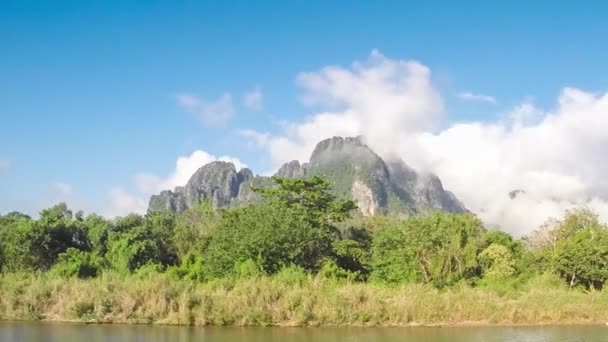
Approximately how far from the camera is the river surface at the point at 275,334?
21031mm

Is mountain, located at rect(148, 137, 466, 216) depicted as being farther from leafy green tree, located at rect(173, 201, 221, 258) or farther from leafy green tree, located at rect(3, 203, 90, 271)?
leafy green tree, located at rect(3, 203, 90, 271)

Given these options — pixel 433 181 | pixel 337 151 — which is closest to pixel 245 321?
pixel 337 151

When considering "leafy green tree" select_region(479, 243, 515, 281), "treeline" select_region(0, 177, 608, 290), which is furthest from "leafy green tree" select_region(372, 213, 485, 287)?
"leafy green tree" select_region(479, 243, 515, 281)

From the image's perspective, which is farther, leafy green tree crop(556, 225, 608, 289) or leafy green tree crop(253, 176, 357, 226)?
leafy green tree crop(253, 176, 357, 226)

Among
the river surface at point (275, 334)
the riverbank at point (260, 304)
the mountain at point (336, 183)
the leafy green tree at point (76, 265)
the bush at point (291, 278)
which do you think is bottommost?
the river surface at point (275, 334)

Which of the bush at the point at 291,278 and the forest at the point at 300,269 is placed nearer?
the forest at the point at 300,269

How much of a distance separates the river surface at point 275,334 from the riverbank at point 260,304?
1108 millimetres

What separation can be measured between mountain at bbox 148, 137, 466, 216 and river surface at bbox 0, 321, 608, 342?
9773cm

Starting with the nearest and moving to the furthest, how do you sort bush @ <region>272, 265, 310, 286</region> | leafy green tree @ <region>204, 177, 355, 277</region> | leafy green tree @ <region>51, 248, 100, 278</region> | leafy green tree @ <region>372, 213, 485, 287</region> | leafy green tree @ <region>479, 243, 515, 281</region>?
bush @ <region>272, 265, 310, 286</region>
leafy green tree @ <region>204, 177, 355, 277</region>
leafy green tree @ <region>51, 248, 100, 278</region>
leafy green tree @ <region>372, 213, 485, 287</region>
leafy green tree @ <region>479, 243, 515, 281</region>

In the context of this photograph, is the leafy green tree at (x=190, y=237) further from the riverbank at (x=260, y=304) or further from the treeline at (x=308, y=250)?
the riverbank at (x=260, y=304)

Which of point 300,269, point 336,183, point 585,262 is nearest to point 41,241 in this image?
point 300,269

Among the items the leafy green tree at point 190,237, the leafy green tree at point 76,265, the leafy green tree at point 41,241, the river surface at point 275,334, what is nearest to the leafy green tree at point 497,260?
the river surface at point 275,334

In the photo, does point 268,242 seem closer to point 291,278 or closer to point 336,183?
point 291,278

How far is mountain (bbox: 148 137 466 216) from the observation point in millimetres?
131500
